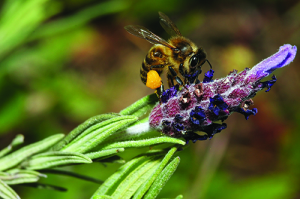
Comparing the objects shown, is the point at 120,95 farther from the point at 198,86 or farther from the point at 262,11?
the point at 198,86

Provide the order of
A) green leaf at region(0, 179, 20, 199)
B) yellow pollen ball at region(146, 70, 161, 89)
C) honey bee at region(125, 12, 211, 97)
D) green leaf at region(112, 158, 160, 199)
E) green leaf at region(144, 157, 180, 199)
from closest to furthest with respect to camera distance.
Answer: green leaf at region(144, 157, 180, 199), green leaf at region(112, 158, 160, 199), green leaf at region(0, 179, 20, 199), yellow pollen ball at region(146, 70, 161, 89), honey bee at region(125, 12, 211, 97)

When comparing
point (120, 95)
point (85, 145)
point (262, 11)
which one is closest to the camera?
point (85, 145)

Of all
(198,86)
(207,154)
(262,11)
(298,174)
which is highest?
(262,11)

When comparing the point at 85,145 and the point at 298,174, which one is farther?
the point at 298,174

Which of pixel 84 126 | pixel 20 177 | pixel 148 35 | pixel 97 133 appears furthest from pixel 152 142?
pixel 148 35

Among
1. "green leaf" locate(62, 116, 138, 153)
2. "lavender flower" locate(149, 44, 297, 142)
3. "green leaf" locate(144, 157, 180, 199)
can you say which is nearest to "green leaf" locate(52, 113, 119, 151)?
"green leaf" locate(62, 116, 138, 153)

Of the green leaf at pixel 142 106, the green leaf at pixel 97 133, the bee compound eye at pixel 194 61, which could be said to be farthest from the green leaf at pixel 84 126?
the bee compound eye at pixel 194 61

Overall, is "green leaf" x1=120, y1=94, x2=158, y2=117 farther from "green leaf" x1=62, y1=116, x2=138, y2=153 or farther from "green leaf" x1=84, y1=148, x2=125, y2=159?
"green leaf" x1=84, y1=148, x2=125, y2=159

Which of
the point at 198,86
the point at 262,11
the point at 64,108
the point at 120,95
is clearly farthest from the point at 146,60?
the point at 262,11
